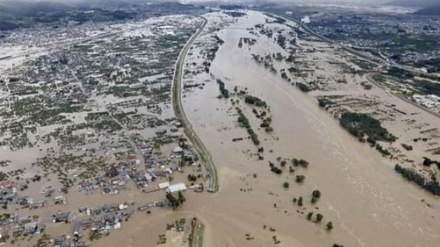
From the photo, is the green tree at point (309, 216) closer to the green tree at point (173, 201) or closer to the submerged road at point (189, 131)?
the submerged road at point (189, 131)

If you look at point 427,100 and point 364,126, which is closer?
point 364,126

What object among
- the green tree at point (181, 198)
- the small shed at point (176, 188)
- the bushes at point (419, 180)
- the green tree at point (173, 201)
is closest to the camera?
the green tree at point (173, 201)

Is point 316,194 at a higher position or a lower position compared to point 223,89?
lower

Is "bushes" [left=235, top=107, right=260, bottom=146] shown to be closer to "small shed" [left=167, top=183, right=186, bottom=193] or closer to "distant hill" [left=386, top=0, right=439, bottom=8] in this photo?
"small shed" [left=167, top=183, right=186, bottom=193]

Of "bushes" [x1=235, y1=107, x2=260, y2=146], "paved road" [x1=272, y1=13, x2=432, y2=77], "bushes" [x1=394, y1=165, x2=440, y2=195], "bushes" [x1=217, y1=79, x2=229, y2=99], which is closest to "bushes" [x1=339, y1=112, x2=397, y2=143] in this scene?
"bushes" [x1=394, y1=165, x2=440, y2=195]

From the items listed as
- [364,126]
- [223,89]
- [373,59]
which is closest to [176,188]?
[364,126]

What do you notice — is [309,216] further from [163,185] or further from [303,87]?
[303,87]

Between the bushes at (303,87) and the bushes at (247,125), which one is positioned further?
the bushes at (303,87)

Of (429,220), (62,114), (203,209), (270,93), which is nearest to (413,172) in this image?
(429,220)

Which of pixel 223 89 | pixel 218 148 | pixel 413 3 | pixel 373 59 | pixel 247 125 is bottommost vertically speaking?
pixel 218 148

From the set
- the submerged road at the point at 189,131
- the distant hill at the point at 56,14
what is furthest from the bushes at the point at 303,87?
the distant hill at the point at 56,14

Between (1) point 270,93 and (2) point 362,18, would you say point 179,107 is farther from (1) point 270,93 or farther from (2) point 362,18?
(2) point 362,18

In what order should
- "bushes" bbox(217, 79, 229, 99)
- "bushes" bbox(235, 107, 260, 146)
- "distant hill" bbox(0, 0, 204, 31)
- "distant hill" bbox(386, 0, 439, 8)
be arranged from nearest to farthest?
"bushes" bbox(235, 107, 260, 146), "bushes" bbox(217, 79, 229, 99), "distant hill" bbox(0, 0, 204, 31), "distant hill" bbox(386, 0, 439, 8)
